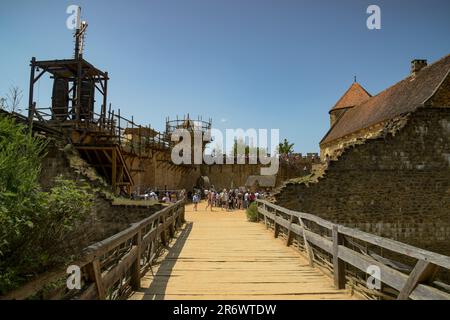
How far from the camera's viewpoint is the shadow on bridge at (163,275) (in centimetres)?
480

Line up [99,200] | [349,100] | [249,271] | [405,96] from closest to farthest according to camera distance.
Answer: [249,271] → [99,200] → [405,96] → [349,100]

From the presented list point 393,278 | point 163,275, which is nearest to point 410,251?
point 393,278

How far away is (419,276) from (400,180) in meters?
13.6

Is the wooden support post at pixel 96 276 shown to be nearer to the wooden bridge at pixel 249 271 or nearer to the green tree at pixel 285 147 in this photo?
the wooden bridge at pixel 249 271

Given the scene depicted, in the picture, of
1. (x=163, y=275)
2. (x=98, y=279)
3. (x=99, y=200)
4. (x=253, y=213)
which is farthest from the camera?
(x=253, y=213)

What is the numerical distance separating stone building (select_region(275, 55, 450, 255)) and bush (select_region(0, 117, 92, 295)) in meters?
12.8

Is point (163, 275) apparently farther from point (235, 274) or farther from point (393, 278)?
point (393, 278)

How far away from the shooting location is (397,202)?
51.2 feet

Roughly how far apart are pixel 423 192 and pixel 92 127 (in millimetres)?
15618

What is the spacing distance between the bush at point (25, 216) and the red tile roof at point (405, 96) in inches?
632

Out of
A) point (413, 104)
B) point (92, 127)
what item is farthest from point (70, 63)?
point (413, 104)

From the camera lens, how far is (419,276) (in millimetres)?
3248

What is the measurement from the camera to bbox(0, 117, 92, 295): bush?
7.98ft

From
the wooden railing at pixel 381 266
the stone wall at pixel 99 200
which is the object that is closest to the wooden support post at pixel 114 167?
the stone wall at pixel 99 200
